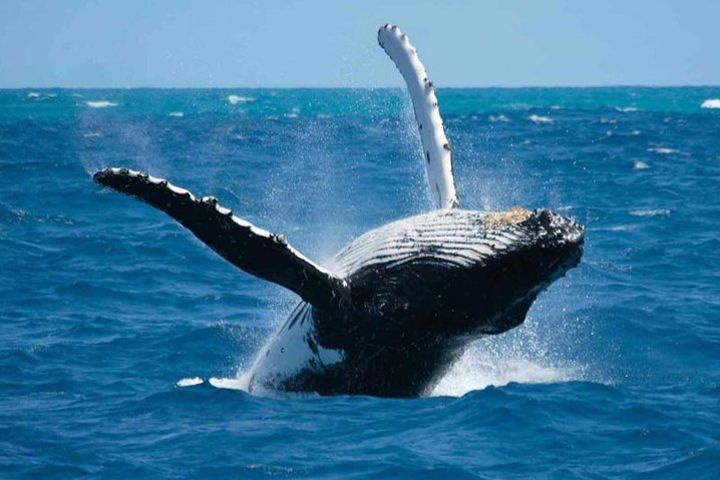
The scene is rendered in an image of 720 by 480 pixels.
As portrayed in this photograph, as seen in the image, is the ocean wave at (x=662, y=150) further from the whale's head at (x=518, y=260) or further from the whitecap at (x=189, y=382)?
the whale's head at (x=518, y=260)

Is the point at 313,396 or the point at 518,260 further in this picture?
the point at 313,396

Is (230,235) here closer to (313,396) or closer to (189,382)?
(313,396)

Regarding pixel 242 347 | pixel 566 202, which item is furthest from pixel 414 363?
pixel 566 202

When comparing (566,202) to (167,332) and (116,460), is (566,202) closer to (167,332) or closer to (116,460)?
(167,332)

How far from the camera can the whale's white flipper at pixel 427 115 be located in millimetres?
10727

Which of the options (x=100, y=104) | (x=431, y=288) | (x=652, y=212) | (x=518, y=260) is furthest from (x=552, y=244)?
(x=100, y=104)

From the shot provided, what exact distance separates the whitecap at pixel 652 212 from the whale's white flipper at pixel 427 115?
12237 mm

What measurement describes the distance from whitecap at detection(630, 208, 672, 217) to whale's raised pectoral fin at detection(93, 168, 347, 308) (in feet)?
51.0

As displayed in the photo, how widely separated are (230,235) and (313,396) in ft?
6.22

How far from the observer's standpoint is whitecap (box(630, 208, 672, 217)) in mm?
23339

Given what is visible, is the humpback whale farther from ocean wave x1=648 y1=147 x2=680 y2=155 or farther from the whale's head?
ocean wave x1=648 y1=147 x2=680 y2=155

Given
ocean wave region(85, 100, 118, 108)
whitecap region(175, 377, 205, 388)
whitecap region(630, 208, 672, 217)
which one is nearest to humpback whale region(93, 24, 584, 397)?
whitecap region(175, 377, 205, 388)

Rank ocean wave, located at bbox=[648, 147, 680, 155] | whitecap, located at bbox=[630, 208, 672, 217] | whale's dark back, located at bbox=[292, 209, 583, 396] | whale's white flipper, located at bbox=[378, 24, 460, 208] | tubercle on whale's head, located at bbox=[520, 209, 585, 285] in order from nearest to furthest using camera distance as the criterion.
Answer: tubercle on whale's head, located at bbox=[520, 209, 585, 285] < whale's dark back, located at bbox=[292, 209, 583, 396] < whale's white flipper, located at bbox=[378, 24, 460, 208] < whitecap, located at bbox=[630, 208, 672, 217] < ocean wave, located at bbox=[648, 147, 680, 155]

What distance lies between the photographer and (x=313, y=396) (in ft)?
31.8
